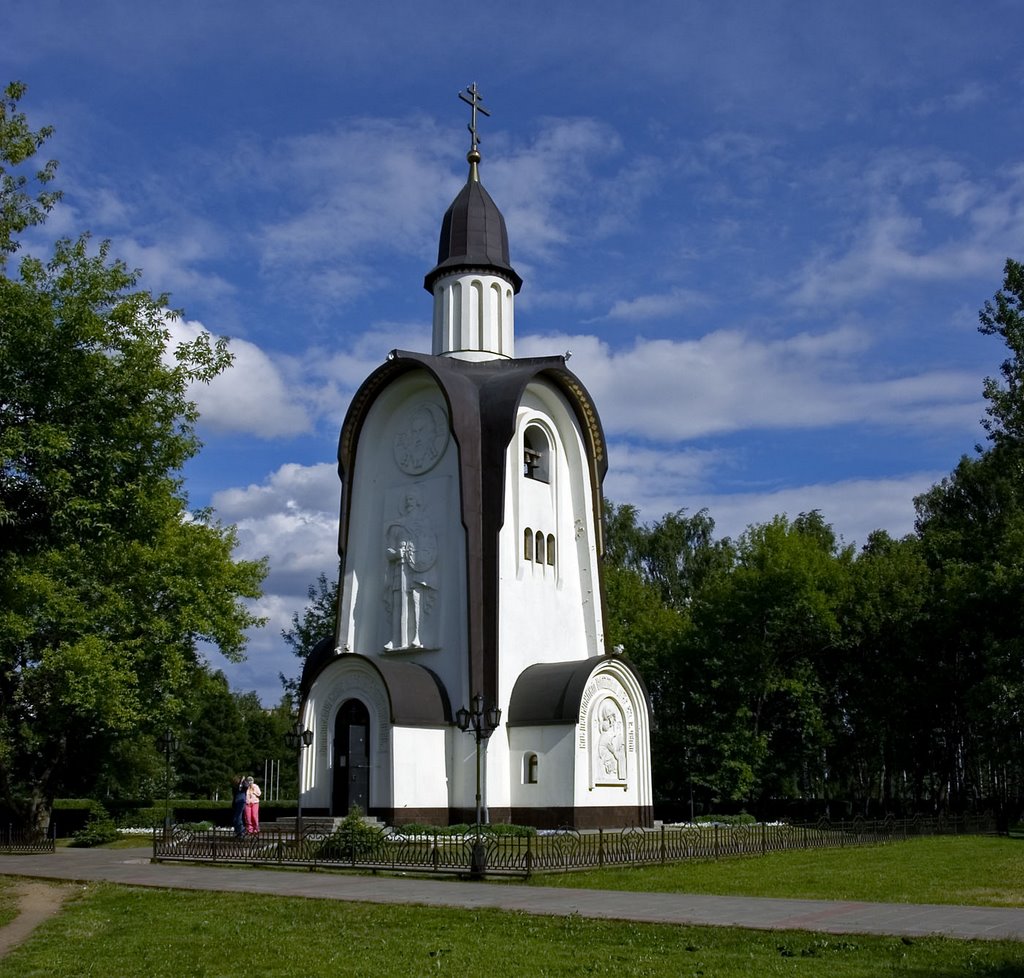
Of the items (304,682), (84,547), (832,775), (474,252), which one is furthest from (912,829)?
(84,547)

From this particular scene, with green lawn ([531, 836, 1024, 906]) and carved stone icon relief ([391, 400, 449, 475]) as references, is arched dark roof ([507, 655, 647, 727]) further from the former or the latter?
green lawn ([531, 836, 1024, 906])

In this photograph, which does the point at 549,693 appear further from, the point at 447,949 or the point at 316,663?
the point at 447,949

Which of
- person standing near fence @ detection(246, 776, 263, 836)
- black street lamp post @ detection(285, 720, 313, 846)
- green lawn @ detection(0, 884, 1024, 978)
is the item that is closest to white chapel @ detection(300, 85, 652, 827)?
black street lamp post @ detection(285, 720, 313, 846)

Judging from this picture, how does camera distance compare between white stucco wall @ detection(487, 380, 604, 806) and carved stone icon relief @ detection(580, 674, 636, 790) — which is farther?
white stucco wall @ detection(487, 380, 604, 806)

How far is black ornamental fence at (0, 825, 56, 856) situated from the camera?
2331 cm

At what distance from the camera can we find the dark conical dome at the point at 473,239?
31969mm

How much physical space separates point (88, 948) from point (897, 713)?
31.5 m

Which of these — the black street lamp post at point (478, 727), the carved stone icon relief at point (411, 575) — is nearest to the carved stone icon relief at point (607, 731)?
the black street lamp post at point (478, 727)

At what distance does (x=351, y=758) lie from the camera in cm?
2658

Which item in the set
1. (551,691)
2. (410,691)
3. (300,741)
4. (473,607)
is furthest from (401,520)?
(300,741)

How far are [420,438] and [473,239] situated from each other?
6676 millimetres

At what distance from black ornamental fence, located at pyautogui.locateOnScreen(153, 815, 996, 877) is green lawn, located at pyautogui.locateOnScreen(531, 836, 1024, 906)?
15.4 inches

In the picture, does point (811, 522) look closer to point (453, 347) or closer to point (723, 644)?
point (723, 644)

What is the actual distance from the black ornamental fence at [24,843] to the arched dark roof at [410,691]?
657 cm
